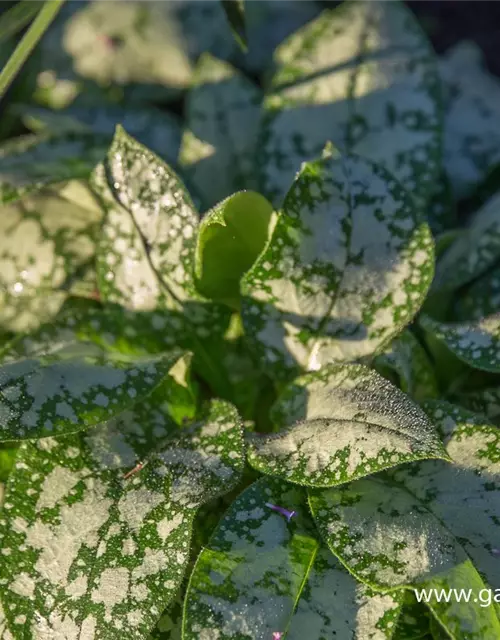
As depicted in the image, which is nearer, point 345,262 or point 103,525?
point 103,525

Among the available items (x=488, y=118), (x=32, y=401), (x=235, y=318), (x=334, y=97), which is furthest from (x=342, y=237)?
(x=488, y=118)

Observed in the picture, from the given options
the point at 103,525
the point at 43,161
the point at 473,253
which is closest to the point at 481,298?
the point at 473,253

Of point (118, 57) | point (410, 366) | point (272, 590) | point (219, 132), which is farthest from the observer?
point (118, 57)

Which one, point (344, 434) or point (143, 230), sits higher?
point (143, 230)

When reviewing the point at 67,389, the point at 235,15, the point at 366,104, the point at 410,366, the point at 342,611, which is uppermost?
the point at 235,15

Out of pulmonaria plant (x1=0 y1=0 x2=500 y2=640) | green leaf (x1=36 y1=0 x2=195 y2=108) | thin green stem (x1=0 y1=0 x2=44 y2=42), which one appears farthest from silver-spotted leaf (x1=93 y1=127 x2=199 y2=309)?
green leaf (x1=36 y1=0 x2=195 y2=108)

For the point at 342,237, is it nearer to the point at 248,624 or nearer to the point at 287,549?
the point at 287,549

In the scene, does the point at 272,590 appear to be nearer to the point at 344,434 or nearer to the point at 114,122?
the point at 344,434
